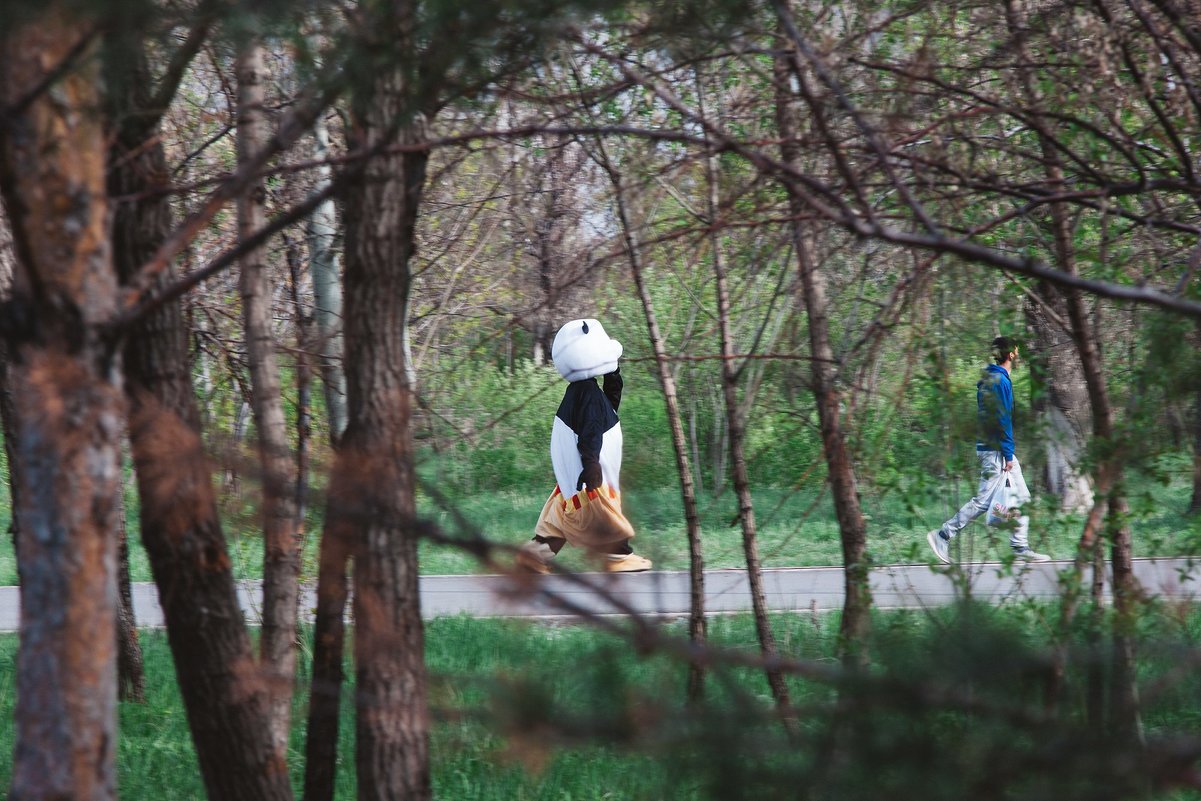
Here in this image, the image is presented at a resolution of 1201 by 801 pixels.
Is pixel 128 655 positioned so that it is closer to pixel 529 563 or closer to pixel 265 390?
pixel 265 390

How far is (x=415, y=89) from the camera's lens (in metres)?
2.73

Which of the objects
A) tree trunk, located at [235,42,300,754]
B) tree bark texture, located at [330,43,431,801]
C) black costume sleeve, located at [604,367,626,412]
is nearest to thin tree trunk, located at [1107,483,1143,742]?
tree bark texture, located at [330,43,431,801]

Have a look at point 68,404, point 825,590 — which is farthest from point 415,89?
point 825,590

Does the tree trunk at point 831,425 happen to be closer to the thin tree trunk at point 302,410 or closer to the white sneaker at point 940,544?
the white sneaker at point 940,544

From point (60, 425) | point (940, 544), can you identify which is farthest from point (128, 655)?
point (940, 544)

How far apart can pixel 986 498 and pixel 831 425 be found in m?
1.07

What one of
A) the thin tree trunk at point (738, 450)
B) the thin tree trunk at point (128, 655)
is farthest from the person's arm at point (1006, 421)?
the thin tree trunk at point (128, 655)

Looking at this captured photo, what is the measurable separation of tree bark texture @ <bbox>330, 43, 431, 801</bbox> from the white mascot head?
507 centimetres

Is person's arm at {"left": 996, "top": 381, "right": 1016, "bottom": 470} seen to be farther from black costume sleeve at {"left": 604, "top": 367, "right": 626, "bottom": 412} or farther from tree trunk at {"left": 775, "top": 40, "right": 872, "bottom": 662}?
black costume sleeve at {"left": 604, "top": 367, "right": 626, "bottom": 412}

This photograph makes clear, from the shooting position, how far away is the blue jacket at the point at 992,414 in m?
4.81

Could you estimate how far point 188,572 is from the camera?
3426mm

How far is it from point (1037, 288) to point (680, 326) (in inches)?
228

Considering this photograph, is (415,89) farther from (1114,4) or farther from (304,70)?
(1114,4)

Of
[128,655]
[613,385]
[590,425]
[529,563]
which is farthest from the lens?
[613,385]
